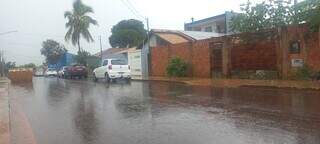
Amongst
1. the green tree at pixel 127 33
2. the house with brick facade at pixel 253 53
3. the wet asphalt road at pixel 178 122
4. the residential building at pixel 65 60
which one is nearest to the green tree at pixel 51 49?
the residential building at pixel 65 60

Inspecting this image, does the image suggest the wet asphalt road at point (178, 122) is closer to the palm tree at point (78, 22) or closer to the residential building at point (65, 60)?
the palm tree at point (78, 22)

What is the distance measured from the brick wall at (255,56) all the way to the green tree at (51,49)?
73.2 meters

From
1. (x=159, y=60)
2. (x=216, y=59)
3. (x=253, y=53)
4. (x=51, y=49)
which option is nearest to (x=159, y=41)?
(x=159, y=60)

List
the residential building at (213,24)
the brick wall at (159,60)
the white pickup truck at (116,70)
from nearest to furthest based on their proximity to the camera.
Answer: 1. the white pickup truck at (116,70)
2. the brick wall at (159,60)
3. the residential building at (213,24)

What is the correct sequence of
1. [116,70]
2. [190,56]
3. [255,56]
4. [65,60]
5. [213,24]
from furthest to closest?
[65,60] < [213,24] < [190,56] < [116,70] < [255,56]

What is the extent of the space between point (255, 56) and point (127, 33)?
2195 inches

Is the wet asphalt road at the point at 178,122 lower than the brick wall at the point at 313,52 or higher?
lower

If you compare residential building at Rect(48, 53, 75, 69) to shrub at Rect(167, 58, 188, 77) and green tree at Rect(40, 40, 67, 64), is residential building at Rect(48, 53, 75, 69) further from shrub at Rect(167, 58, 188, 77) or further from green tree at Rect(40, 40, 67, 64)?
shrub at Rect(167, 58, 188, 77)

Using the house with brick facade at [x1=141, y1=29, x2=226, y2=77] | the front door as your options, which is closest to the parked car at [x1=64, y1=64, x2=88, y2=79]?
the house with brick facade at [x1=141, y1=29, x2=226, y2=77]

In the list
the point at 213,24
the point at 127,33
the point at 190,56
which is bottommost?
the point at 190,56

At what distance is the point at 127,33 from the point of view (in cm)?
8056

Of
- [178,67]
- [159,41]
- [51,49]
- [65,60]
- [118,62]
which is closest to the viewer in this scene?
[118,62]

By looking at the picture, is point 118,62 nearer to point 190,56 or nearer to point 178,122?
point 190,56

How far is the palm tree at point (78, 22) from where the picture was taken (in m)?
60.1
